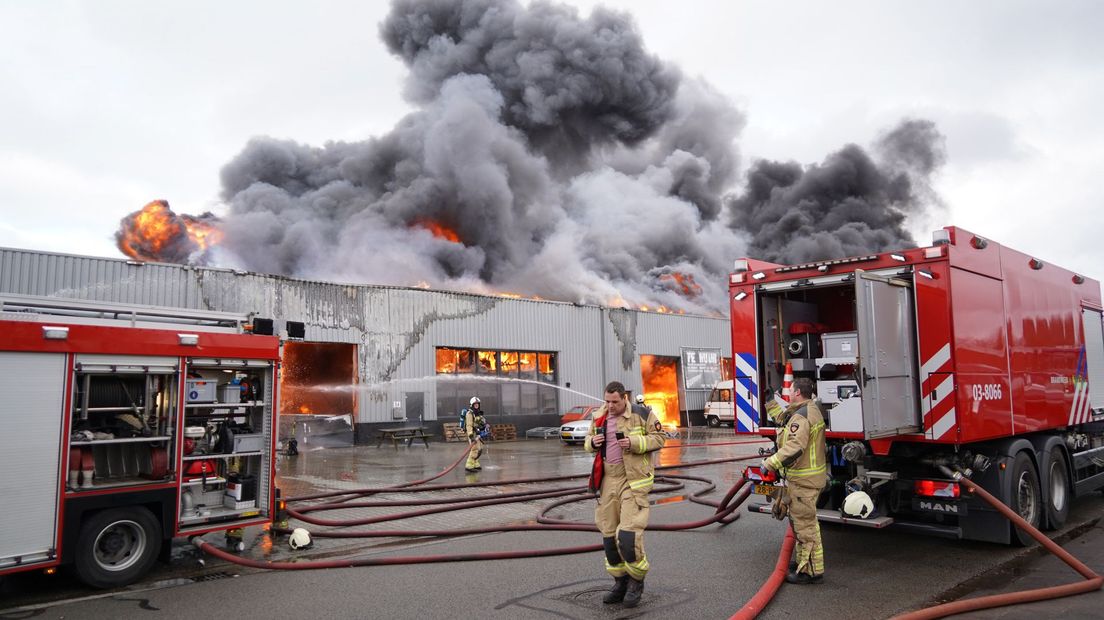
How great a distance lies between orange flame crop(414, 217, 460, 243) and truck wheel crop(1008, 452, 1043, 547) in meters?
42.2

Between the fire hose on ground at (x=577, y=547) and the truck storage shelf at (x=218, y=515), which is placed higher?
the truck storage shelf at (x=218, y=515)

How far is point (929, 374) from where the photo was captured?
6.40 m

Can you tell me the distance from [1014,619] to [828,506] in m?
2.26

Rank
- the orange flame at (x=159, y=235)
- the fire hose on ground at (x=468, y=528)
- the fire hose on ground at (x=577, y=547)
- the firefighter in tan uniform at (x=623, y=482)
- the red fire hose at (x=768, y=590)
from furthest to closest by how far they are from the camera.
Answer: the orange flame at (x=159, y=235) → the fire hose on ground at (x=468, y=528) → the firefighter in tan uniform at (x=623, y=482) → the fire hose on ground at (x=577, y=547) → the red fire hose at (x=768, y=590)

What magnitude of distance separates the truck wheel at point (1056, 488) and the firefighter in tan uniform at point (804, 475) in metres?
3.32

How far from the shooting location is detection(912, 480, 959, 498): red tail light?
20.2 ft

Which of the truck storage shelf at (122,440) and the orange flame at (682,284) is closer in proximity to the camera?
the truck storage shelf at (122,440)

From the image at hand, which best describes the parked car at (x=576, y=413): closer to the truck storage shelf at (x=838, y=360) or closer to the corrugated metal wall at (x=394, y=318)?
the corrugated metal wall at (x=394, y=318)

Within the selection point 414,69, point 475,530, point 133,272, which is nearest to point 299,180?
point 414,69

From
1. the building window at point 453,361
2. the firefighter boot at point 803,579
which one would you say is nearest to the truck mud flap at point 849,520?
the firefighter boot at point 803,579

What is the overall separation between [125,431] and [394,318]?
17.9 meters

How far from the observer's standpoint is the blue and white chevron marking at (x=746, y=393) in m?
7.35

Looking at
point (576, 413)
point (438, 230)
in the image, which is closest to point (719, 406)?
point (576, 413)

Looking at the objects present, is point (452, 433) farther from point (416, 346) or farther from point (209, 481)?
point (209, 481)
